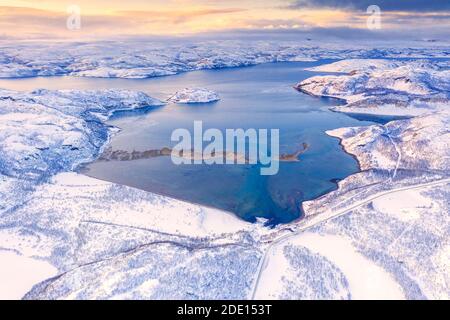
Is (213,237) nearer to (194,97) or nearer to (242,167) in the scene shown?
(242,167)

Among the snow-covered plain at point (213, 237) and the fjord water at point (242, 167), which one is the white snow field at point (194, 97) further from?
the snow-covered plain at point (213, 237)

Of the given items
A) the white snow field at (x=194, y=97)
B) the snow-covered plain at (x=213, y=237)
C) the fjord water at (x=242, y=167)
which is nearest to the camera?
the snow-covered plain at (x=213, y=237)

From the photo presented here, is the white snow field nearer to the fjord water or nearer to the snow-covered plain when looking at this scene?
the fjord water

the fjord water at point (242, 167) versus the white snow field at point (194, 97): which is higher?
the white snow field at point (194, 97)

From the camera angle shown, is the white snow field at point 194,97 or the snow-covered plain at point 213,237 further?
the white snow field at point 194,97

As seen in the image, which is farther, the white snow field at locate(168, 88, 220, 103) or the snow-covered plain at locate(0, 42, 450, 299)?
the white snow field at locate(168, 88, 220, 103)

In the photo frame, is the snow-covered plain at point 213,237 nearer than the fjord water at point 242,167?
Yes

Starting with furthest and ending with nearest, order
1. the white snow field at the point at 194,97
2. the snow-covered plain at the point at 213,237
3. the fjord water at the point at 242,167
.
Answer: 1. the white snow field at the point at 194,97
2. the fjord water at the point at 242,167
3. the snow-covered plain at the point at 213,237

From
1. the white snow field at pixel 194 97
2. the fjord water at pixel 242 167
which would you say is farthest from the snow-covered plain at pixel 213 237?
the white snow field at pixel 194 97

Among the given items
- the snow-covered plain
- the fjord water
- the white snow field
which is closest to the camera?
the snow-covered plain

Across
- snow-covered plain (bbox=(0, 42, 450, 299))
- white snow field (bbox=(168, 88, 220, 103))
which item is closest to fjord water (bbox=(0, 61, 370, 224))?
snow-covered plain (bbox=(0, 42, 450, 299))

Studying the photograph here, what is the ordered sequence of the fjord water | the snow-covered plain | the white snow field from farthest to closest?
the white snow field, the fjord water, the snow-covered plain

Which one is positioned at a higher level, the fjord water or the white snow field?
the white snow field
